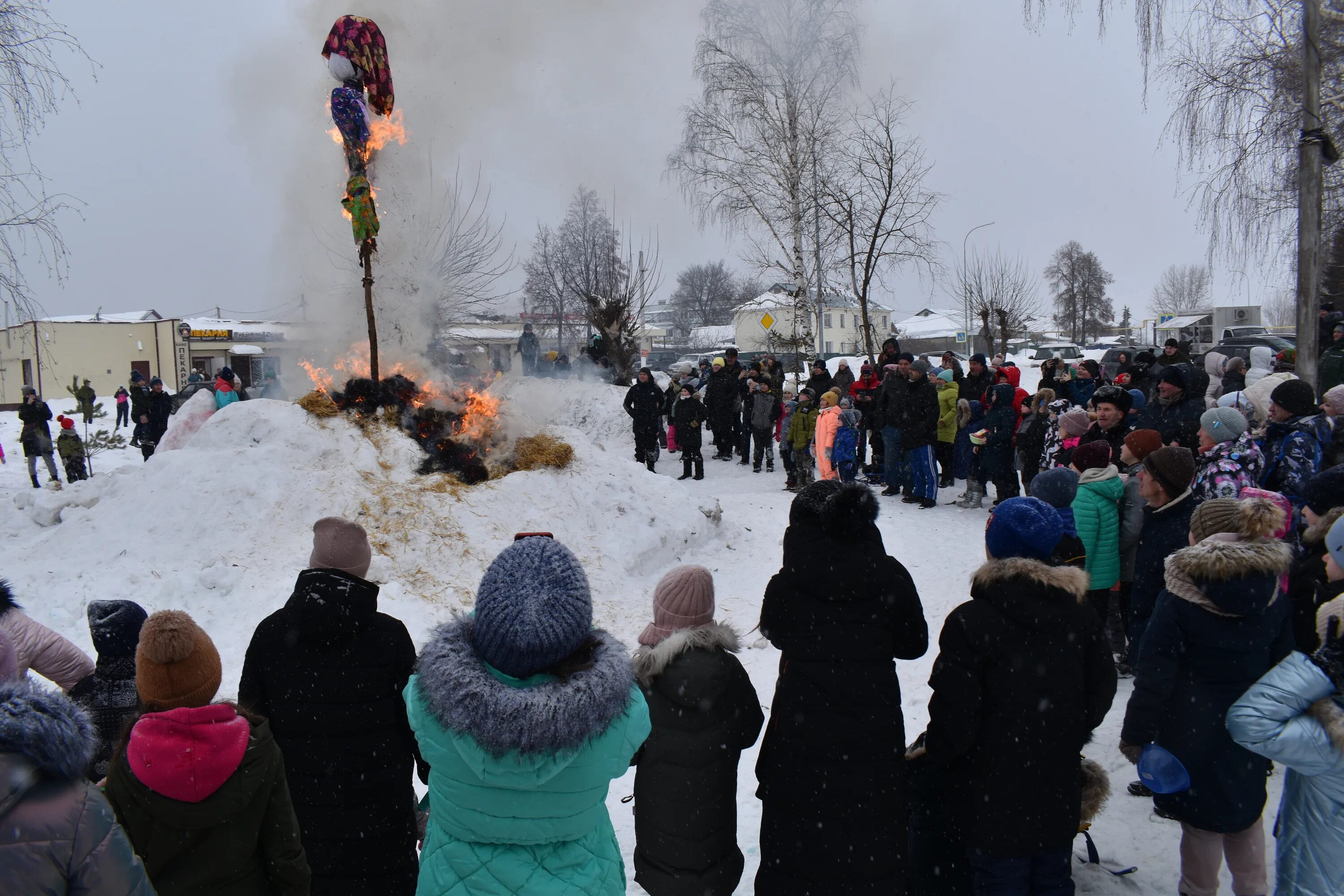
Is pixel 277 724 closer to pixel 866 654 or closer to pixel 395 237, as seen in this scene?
pixel 866 654

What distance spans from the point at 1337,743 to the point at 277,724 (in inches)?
136

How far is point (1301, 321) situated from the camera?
8.64 metres

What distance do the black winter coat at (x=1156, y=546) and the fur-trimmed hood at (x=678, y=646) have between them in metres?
2.83

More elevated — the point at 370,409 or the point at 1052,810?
the point at 370,409

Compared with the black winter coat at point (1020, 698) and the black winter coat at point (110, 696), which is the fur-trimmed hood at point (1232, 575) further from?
the black winter coat at point (110, 696)

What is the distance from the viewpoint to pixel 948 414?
443 inches

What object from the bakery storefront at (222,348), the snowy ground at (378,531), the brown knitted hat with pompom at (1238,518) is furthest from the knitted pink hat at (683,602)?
the bakery storefront at (222,348)

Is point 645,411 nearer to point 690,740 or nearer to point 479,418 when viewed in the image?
point 479,418

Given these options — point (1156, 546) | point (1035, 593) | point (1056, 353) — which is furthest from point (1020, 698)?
point (1056, 353)

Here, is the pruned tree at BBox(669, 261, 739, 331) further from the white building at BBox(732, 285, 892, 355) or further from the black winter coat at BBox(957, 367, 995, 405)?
the black winter coat at BBox(957, 367, 995, 405)

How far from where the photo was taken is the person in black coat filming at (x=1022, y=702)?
2.92 meters

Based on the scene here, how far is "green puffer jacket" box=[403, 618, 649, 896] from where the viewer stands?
2072 mm

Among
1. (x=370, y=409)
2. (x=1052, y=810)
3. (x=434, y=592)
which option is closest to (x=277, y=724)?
(x=1052, y=810)

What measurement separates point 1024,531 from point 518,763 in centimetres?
196
